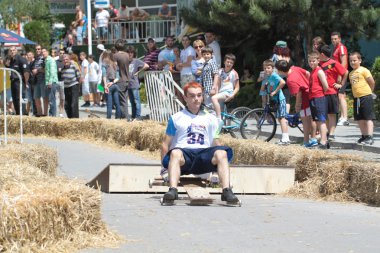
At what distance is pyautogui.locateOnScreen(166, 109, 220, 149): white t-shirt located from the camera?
1077 cm

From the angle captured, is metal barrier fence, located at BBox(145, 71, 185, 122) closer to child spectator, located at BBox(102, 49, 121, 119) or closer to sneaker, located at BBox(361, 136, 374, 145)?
child spectator, located at BBox(102, 49, 121, 119)

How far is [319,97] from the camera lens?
16.1 meters

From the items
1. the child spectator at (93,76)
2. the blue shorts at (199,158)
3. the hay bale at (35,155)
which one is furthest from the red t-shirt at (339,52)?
the child spectator at (93,76)

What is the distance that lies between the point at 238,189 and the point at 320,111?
4682mm

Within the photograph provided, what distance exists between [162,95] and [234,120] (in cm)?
299

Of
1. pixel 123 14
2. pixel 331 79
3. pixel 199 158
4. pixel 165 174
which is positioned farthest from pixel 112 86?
pixel 123 14

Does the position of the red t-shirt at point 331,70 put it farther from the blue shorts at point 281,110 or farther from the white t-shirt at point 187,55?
the white t-shirt at point 187,55

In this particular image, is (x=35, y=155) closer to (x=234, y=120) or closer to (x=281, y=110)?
(x=281, y=110)

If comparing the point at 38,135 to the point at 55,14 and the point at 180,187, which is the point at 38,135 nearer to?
the point at 180,187

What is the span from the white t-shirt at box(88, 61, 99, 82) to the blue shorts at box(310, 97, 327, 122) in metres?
16.2

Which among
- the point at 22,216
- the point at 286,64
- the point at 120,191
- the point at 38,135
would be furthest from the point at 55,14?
the point at 22,216

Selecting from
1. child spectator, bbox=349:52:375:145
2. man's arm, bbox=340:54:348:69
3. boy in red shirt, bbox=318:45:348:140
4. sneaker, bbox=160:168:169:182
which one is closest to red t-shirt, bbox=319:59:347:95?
boy in red shirt, bbox=318:45:348:140

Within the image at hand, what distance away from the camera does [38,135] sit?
70.2ft

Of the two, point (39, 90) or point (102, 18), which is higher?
point (102, 18)
